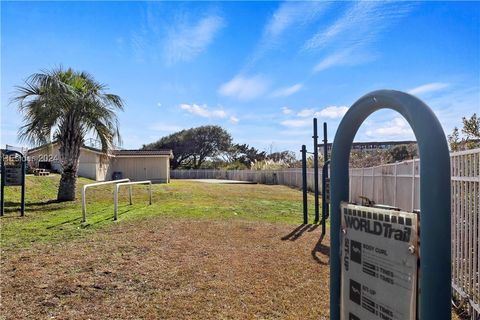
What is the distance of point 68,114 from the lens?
480 inches

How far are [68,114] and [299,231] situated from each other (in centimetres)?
903

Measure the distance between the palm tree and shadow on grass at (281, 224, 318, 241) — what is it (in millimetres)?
8213

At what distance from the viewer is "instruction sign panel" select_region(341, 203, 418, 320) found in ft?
4.40

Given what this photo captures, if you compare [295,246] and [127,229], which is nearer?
[295,246]

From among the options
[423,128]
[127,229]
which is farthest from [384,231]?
[127,229]

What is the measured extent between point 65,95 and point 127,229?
6.44 m

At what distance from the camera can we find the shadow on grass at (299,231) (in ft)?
23.2

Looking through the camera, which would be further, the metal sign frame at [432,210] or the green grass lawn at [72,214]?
the green grass lawn at [72,214]

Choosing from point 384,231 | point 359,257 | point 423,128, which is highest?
point 423,128

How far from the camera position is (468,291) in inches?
138

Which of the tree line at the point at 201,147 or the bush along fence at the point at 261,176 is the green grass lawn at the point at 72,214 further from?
the tree line at the point at 201,147

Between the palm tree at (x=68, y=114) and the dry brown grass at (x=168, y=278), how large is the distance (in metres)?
6.67

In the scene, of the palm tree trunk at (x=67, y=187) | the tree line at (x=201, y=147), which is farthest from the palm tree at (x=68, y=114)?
the tree line at (x=201, y=147)

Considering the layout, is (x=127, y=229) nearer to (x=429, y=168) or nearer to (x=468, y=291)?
(x=468, y=291)
